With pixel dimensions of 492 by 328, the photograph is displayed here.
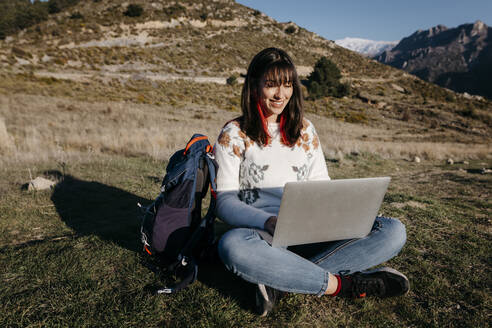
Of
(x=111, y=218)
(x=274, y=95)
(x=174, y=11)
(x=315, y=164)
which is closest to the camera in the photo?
(x=274, y=95)

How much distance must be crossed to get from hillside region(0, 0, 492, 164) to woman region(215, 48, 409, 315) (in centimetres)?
512

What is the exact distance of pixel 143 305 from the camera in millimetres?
1604

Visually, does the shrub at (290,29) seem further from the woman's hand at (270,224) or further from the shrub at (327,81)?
the woman's hand at (270,224)

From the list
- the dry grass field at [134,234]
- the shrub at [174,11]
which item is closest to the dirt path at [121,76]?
the dry grass field at [134,234]

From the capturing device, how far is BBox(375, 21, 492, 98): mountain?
106 metres

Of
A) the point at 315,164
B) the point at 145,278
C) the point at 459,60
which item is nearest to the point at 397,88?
the point at 315,164

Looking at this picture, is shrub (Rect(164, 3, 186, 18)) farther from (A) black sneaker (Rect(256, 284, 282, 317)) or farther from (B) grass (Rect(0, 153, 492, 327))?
(A) black sneaker (Rect(256, 284, 282, 317))

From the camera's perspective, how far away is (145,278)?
74.2 inches

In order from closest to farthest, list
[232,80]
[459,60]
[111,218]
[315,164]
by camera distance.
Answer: [315,164] → [111,218] → [232,80] → [459,60]

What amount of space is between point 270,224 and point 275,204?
1.34ft

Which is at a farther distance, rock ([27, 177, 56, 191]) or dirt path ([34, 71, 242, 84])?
dirt path ([34, 71, 242, 84])

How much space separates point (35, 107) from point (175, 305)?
13.7m

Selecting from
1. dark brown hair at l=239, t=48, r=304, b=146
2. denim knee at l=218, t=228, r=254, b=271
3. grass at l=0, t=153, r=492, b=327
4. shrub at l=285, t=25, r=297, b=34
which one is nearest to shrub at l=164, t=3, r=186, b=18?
shrub at l=285, t=25, r=297, b=34

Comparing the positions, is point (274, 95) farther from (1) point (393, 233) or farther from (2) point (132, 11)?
(2) point (132, 11)
